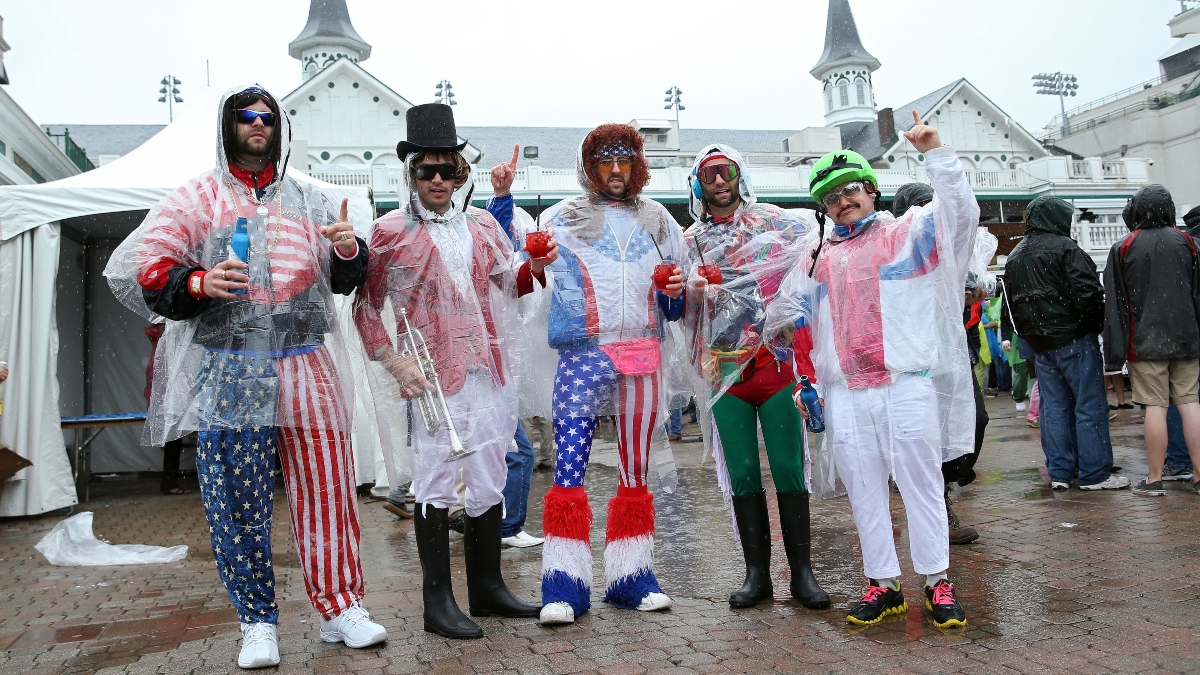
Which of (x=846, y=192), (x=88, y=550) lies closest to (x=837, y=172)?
(x=846, y=192)

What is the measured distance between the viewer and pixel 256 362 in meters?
3.14

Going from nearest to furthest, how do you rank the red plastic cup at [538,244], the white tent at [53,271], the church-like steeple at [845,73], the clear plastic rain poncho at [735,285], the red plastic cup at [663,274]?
the red plastic cup at [538,244]
the red plastic cup at [663,274]
the clear plastic rain poncho at [735,285]
the white tent at [53,271]
the church-like steeple at [845,73]

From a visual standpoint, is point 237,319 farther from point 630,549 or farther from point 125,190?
point 125,190

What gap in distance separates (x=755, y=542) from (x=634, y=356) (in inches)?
35.0

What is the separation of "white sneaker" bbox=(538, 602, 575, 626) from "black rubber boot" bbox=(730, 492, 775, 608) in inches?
25.2

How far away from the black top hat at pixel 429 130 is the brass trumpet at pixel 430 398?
0.70 metres

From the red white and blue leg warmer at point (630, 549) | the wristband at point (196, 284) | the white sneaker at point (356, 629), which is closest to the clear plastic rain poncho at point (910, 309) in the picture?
the red white and blue leg warmer at point (630, 549)

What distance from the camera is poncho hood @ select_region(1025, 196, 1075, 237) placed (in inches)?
225

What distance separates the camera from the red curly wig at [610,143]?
3719 mm

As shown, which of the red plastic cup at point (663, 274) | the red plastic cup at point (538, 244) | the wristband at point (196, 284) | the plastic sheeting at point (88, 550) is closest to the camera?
the wristband at point (196, 284)

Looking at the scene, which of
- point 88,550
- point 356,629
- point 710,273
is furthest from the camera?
point 88,550

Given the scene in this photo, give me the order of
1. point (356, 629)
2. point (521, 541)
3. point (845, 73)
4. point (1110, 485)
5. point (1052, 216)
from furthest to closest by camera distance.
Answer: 1. point (845, 73)
2. point (1052, 216)
3. point (1110, 485)
4. point (521, 541)
5. point (356, 629)

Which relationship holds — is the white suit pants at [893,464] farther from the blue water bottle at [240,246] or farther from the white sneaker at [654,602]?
the blue water bottle at [240,246]

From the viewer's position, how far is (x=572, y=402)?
357cm
